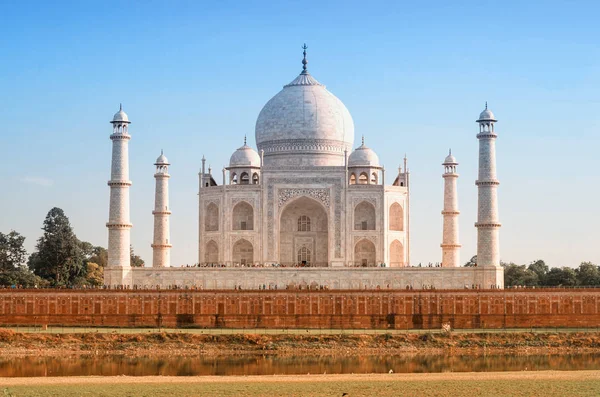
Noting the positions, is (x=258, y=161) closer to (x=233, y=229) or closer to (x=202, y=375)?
(x=233, y=229)

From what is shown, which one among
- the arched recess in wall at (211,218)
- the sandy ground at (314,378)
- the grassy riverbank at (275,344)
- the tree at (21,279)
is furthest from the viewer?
the tree at (21,279)

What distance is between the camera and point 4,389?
24562mm

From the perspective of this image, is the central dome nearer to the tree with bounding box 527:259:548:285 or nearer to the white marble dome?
the white marble dome

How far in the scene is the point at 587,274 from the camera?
5447 centimetres

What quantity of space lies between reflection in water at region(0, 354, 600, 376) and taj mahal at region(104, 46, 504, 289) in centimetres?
1240

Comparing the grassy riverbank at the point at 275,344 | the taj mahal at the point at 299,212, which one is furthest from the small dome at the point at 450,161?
the grassy riverbank at the point at 275,344

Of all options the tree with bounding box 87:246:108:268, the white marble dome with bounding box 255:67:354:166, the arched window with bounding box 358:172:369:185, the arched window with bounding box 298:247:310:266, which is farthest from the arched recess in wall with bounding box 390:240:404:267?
the tree with bounding box 87:246:108:268

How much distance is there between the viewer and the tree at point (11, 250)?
5784 centimetres

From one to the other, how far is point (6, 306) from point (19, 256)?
16.5 meters

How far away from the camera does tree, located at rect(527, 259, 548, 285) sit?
188ft

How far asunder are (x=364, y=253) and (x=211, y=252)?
6135 mm

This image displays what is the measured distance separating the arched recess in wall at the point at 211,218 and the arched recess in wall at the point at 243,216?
0.78 m

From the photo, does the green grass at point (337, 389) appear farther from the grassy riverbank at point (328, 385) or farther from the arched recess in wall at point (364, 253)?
the arched recess in wall at point (364, 253)

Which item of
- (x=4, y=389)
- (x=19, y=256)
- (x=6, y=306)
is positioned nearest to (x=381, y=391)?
(x=4, y=389)
